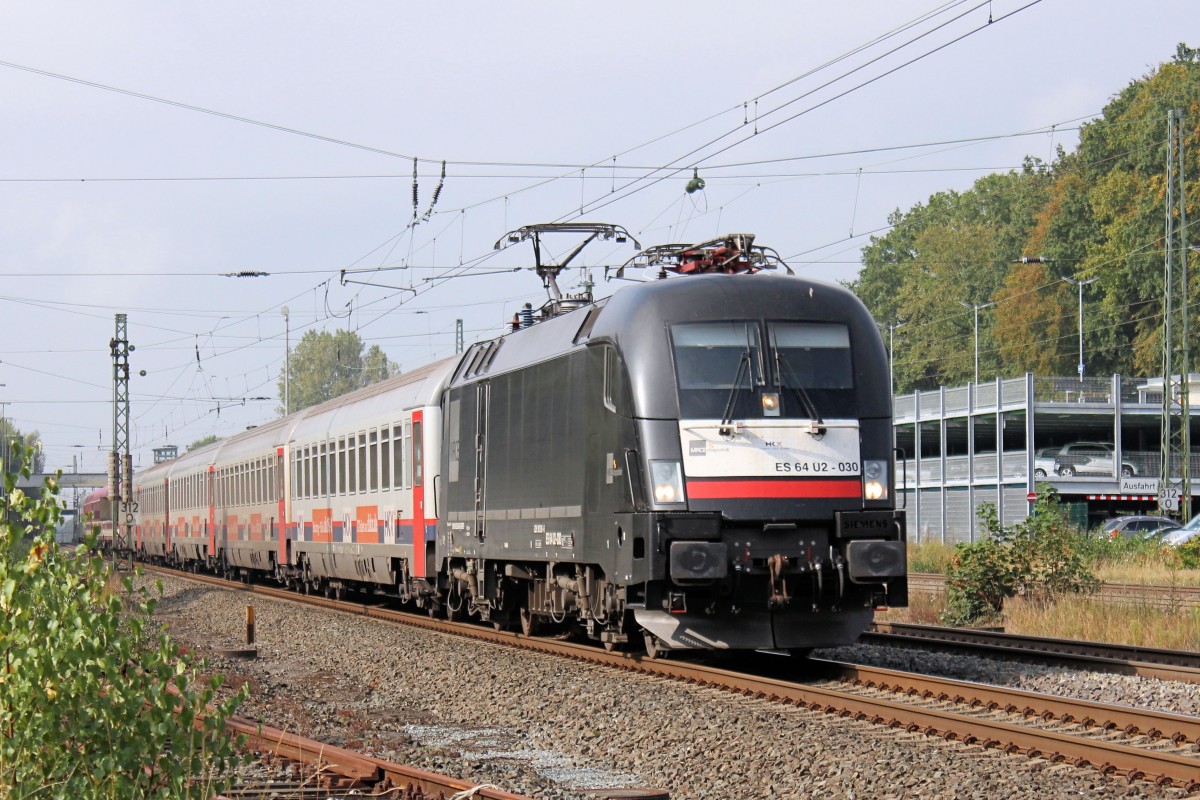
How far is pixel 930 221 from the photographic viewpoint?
9544cm

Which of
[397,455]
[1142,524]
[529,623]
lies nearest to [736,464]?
[529,623]

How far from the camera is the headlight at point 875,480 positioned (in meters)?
12.6

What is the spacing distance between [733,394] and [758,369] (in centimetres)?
34

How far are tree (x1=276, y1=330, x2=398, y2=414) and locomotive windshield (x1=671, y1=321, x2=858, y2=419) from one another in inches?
4690

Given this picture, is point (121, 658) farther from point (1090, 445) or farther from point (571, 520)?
point (1090, 445)

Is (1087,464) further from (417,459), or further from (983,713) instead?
(983,713)

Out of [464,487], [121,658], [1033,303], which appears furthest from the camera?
[1033,303]

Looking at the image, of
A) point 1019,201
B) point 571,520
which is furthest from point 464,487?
point 1019,201

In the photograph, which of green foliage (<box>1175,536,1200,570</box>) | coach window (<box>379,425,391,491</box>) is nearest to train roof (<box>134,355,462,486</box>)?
coach window (<box>379,425,391,491</box>)

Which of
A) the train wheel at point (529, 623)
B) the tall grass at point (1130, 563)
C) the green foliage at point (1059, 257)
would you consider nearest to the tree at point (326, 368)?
the green foliage at point (1059, 257)

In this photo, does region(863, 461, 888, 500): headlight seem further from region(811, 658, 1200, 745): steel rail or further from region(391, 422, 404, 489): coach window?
region(391, 422, 404, 489): coach window

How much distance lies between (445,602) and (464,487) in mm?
3204

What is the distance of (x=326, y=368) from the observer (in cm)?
13250

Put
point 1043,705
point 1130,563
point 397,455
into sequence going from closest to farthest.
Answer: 1. point 1043,705
2. point 397,455
3. point 1130,563
